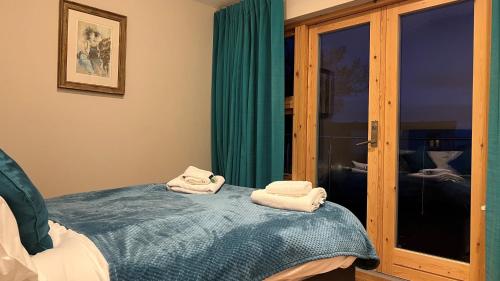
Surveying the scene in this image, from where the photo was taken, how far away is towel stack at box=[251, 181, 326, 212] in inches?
71.1

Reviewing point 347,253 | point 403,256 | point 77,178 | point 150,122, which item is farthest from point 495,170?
point 77,178

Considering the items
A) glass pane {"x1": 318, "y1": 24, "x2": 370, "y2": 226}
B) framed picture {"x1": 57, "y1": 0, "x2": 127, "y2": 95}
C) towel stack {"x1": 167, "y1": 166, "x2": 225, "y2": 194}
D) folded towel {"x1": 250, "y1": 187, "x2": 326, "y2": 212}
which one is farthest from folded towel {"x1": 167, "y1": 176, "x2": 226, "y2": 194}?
glass pane {"x1": 318, "y1": 24, "x2": 370, "y2": 226}

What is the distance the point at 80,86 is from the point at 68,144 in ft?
1.55

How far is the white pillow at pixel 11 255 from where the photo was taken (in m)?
0.80

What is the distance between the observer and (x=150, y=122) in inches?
125

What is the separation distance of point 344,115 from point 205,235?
6.70 ft

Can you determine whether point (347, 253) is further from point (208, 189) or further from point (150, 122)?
point (150, 122)

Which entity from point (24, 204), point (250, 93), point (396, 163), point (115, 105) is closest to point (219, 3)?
point (250, 93)

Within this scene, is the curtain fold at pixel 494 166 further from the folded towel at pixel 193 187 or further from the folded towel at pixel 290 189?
the folded towel at pixel 193 187

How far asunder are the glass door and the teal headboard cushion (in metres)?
2.35

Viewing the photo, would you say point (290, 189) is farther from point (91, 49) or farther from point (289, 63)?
point (91, 49)

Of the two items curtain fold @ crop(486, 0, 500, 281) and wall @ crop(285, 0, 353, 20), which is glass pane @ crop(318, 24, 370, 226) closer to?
wall @ crop(285, 0, 353, 20)

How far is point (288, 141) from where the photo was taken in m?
3.37

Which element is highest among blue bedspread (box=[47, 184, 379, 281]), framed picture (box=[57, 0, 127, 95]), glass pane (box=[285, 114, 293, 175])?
framed picture (box=[57, 0, 127, 95])
